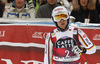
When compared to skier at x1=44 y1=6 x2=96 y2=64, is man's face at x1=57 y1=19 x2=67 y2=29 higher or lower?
higher

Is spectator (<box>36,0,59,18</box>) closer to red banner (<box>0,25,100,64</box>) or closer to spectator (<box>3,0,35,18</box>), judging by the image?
spectator (<box>3,0,35,18</box>)

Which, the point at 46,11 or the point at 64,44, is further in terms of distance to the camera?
the point at 46,11

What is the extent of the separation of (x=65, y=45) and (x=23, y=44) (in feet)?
4.41

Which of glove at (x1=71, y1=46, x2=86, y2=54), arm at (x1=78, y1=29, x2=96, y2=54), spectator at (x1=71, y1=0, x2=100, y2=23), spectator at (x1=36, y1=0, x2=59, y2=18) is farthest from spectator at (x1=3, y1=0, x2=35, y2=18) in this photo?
glove at (x1=71, y1=46, x2=86, y2=54)

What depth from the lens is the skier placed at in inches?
137

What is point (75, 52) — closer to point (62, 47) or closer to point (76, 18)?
point (62, 47)

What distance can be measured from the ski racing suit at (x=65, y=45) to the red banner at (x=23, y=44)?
0.88 metres

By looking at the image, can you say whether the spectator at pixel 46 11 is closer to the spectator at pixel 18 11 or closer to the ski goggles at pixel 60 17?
the spectator at pixel 18 11

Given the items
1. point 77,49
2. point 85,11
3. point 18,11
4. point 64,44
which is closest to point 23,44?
point 18,11

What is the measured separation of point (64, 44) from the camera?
3.51m

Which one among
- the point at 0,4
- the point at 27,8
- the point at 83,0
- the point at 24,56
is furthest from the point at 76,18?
the point at 0,4

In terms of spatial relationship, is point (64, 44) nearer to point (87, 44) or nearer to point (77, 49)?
point (77, 49)

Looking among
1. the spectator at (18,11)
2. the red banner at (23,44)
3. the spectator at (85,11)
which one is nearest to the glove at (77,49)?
the red banner at (23,44)

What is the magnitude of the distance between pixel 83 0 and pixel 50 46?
1941mm
